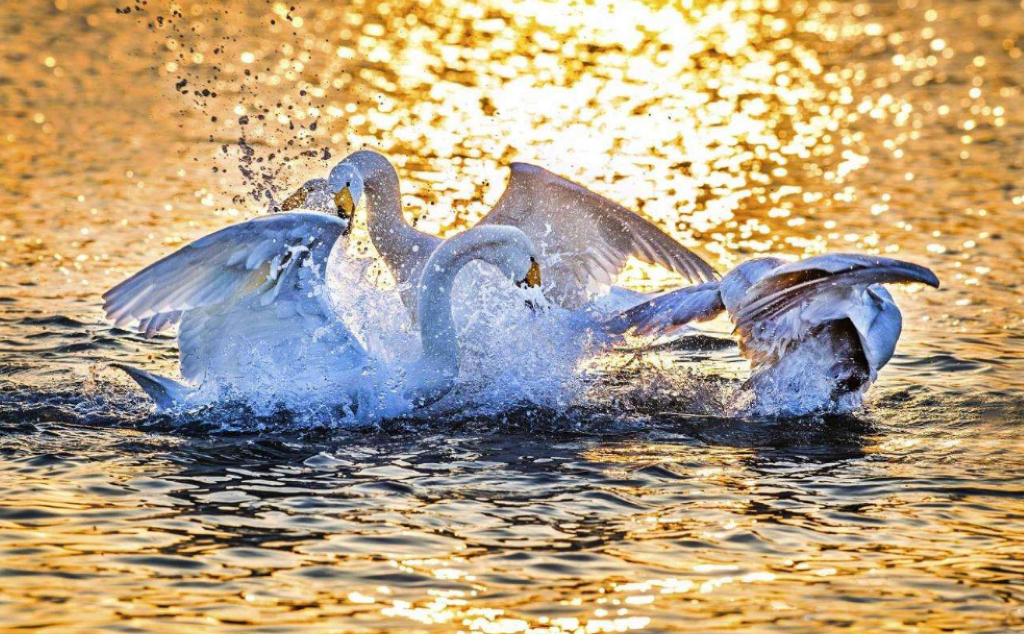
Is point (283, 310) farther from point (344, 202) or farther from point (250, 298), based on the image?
point (344, 202)

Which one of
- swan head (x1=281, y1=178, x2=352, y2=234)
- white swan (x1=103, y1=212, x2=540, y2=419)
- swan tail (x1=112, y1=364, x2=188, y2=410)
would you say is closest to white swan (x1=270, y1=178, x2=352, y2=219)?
swan head (x1=281, y1=178, x2=352, y2=234)

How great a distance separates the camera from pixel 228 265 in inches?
299

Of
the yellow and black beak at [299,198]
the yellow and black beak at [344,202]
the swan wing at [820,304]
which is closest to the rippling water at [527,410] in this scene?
the swan wing at [820,304]

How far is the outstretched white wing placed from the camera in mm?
7492

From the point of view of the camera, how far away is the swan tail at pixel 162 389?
7.87 metres

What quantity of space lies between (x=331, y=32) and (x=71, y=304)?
37.0ft

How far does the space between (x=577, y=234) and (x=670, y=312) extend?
152 centimetres

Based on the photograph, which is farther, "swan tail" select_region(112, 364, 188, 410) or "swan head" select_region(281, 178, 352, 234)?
"swan head" select_region(281, 178, 352, 234)

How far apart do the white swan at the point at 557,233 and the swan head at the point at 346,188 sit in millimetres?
544

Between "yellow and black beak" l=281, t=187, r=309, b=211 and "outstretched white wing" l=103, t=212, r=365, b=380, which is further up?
"yellow and black beak" l=281, t=187, r=309, b=211

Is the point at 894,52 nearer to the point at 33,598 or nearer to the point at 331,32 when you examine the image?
the point at 331,32

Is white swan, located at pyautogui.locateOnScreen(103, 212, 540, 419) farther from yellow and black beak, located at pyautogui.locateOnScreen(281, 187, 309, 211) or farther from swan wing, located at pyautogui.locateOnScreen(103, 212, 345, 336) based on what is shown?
yellow and black beak, located at pyautogui.locateOnScreen(281, 187, 309, 211)

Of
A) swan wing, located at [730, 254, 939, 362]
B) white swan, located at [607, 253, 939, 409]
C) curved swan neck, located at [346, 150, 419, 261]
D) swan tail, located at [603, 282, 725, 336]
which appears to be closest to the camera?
swan wing, located at [730, 254, 939, 362]

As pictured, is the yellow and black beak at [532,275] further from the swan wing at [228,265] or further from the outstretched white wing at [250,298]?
the swan wing at [228,265]
